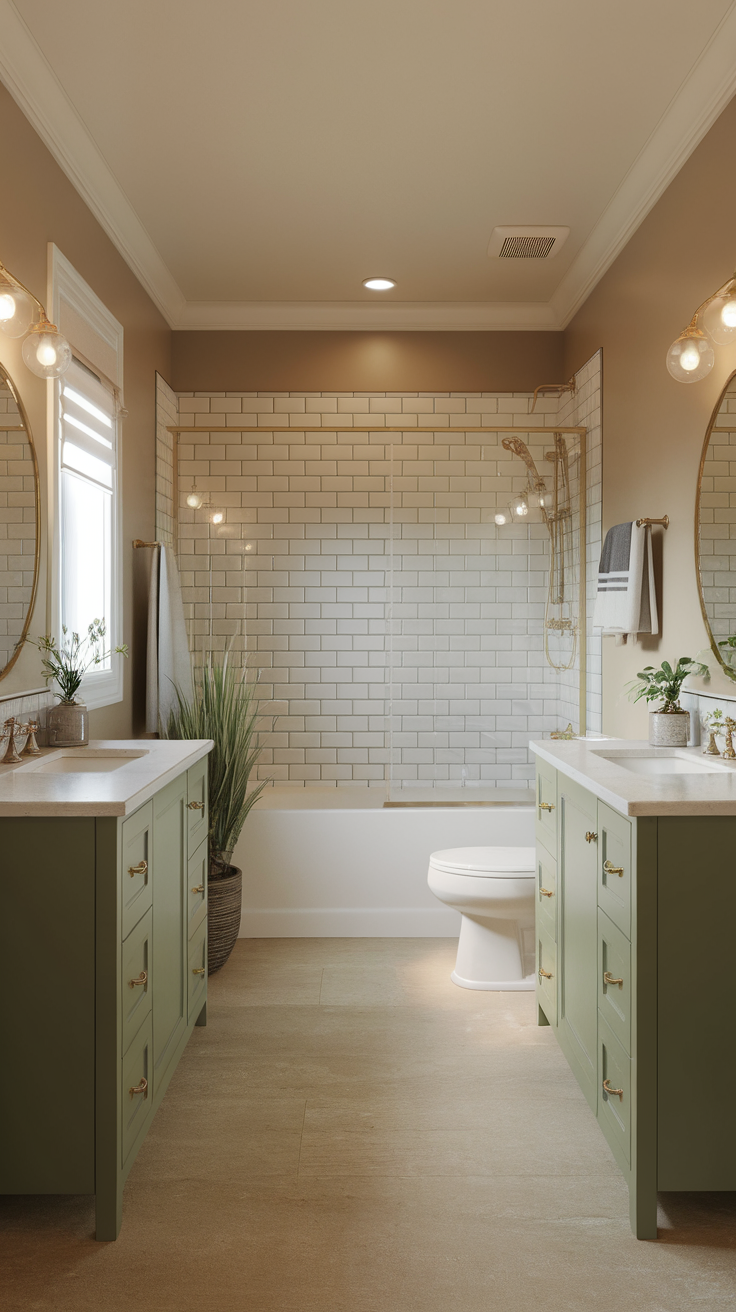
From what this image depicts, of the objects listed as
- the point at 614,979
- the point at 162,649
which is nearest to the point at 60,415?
the point at 162,649

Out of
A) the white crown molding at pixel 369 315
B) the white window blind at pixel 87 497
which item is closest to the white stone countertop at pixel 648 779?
the white window blind at pixel 87 497

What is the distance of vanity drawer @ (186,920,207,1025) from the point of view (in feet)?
9.12

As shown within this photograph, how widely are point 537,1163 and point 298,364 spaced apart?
3705 mm

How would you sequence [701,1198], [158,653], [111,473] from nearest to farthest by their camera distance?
1. [701,1198]
2. [111,473]
3. [158,653]

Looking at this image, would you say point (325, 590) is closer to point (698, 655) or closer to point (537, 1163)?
point (698, 655)

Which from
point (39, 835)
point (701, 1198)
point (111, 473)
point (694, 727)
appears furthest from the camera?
point (111, 473)

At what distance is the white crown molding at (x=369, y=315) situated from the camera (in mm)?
4633

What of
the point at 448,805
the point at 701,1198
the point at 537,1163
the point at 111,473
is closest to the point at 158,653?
the point at 111,473

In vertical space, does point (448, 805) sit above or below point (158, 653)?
below

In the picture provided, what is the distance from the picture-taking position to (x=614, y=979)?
2096 millimetres

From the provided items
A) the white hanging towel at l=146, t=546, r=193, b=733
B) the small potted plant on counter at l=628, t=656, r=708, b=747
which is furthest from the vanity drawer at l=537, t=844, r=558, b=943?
the white hanging towel at l=146, t=546, r=193, b=733

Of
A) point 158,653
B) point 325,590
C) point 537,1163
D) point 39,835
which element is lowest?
point 537,1163

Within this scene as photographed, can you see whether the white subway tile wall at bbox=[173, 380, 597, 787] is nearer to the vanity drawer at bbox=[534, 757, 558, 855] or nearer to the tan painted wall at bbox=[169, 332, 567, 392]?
the tan painted wall at bbox=[169, 332, 567, 392]

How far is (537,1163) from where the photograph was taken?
227 centimetres
